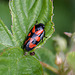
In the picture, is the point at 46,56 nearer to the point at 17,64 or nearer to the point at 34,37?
the point at 34,37

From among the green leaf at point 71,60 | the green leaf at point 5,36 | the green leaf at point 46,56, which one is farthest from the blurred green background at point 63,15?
the green leaf at point 5,36

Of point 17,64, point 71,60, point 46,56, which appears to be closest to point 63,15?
point 46,56

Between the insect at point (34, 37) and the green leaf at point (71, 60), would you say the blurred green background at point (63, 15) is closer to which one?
the insect at point (34, 37)

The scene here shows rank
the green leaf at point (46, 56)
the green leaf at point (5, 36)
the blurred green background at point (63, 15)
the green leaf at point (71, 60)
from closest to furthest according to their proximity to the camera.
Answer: the green leaf at point (71, 60) < the green leaf at point (5, 36) < the green leaf at point (46, 56) < the blurred green background at point (63, 15)

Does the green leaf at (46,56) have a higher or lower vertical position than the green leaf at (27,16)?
lower

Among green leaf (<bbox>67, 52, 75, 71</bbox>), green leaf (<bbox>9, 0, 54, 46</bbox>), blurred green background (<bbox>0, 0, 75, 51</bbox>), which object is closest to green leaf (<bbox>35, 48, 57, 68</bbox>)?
green leaf (<bbox>9, 0, 54, 46</bbox>)

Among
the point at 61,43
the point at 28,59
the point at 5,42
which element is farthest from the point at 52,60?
the point at 5,42

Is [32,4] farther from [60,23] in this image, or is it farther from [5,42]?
[60,23]
